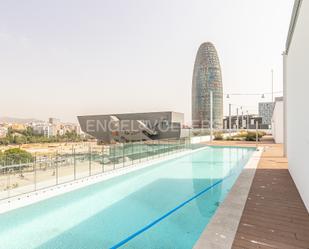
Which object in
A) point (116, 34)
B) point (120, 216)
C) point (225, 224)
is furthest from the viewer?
point (116, 34)

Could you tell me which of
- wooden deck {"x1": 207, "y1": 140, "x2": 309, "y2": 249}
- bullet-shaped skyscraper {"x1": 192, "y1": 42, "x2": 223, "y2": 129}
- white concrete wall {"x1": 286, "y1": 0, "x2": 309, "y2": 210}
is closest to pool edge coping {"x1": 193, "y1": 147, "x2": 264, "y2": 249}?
wooden deck {"x1": 207, "y1": 140, "x2": 309, "y2": 249}

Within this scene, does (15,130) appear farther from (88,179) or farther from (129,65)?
(88,179)

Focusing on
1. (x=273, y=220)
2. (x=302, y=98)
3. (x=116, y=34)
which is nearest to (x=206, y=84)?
(x=116, y=34)

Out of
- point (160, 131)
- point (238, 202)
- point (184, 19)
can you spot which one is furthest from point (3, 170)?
point (160, 131)

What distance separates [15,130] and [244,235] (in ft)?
125

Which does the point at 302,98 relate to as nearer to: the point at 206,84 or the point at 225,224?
the point at 225,224

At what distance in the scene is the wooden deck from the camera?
9.79 feet

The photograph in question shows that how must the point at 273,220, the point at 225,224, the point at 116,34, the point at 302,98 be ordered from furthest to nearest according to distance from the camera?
1. the point at 116,34
2. the point at 302,98
3. the point at 273,220
4. the point at 225,224

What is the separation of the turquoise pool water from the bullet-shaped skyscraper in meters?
63.6

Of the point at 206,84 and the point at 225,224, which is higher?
the point at 206,84

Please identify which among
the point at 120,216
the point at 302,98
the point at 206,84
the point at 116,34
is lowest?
the point at 120,216

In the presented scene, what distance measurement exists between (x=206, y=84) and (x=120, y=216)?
67.7m

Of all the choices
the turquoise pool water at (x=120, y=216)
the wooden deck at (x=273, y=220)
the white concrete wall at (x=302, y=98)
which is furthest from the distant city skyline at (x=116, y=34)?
the turquoise pool water at (x=120, y=216)

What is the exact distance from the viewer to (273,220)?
3.68 m
